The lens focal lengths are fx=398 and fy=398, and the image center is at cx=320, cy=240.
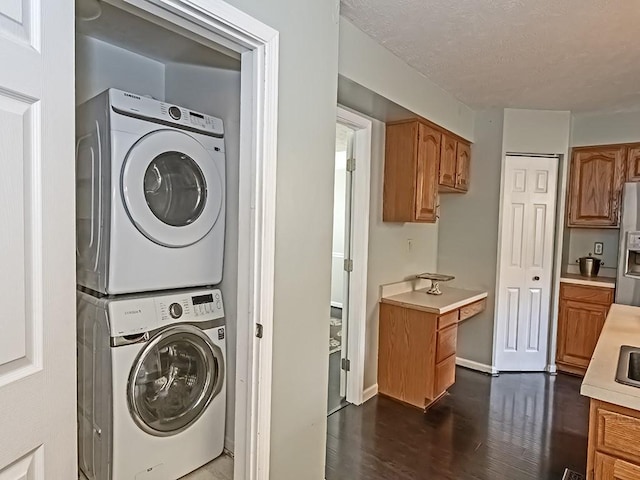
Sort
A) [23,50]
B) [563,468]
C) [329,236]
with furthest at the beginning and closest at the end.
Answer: [563,468], [329,236], [23,50]

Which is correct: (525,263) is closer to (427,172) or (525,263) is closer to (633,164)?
(633,164)

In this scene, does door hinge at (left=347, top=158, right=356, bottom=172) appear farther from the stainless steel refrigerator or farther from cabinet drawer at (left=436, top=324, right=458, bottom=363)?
the stainless steel refrigerator

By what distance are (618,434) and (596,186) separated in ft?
10.4

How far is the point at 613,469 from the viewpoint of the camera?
4.38 ft

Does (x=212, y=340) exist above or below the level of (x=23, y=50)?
below

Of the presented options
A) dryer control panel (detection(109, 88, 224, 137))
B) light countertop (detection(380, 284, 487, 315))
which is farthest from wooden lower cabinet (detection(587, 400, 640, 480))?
dryer control panel (detection(109, 88, 224, 137))

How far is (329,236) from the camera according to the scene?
6.15 ft

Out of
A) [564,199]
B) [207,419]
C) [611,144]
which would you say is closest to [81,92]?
[207,419]

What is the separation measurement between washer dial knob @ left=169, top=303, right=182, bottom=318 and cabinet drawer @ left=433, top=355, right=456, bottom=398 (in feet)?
6.39

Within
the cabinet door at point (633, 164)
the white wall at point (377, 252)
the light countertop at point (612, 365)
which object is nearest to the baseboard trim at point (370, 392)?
the white wall at point (377, 252)

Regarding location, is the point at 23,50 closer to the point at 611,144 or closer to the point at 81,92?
the point at 81,92

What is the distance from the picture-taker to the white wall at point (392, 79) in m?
2.11

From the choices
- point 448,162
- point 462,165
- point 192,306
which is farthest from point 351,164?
point 192,306

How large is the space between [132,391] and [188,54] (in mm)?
1780
